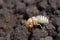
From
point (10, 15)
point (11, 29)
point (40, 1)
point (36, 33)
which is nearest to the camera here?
point (36, 33)

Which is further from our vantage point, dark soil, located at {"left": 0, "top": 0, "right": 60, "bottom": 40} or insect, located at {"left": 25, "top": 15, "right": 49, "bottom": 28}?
insect, located at {"left": 25, "top": 15, "right": 49, "bottom": 28}

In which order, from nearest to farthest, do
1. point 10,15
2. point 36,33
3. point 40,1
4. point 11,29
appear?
point 36,33 → point 11,29 → point 10,15 → point 40,1

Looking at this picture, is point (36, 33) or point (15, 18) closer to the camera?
point (36, 33)

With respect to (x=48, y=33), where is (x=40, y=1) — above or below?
above

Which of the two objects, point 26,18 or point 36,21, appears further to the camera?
point 26,18

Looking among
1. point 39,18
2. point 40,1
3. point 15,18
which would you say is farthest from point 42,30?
point 40,1

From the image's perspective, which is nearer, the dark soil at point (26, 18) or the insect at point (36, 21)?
the dark soil at point (26, 18)

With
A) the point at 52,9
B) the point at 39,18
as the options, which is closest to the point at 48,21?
the point at 39,18

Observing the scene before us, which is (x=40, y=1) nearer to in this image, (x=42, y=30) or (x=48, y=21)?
(x=48, y=21)
